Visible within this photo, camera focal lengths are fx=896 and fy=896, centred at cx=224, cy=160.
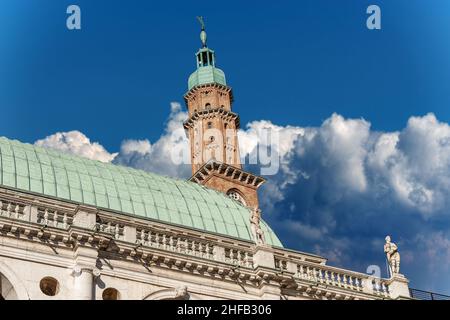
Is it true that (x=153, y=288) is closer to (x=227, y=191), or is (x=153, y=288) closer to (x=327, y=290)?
(x=327, y=290)

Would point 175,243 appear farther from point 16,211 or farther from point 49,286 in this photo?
point 16,211

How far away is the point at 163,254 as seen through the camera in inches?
1992

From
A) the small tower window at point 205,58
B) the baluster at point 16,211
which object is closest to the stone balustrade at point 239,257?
the baluster at point 16,211

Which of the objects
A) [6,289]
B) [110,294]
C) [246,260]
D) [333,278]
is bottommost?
[6,289]

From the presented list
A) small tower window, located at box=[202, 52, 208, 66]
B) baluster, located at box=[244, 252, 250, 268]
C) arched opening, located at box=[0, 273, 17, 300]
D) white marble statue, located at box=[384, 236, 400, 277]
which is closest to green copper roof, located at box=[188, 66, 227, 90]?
small tower window, located at box=[202, 52, 208, 66]

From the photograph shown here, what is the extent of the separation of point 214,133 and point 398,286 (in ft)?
119

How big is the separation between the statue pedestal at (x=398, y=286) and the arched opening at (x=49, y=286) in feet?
73.8

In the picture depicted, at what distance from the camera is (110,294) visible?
161 ft

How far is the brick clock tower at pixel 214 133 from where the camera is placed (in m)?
84.0

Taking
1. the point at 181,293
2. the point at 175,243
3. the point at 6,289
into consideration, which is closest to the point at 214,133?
the point at 175,243

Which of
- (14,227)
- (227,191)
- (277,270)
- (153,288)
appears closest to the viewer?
(14,227)

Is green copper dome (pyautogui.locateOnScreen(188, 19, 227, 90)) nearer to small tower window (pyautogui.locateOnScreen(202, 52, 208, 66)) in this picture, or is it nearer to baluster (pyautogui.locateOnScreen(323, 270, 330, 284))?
small tower window (pyautogui.locateOnScreen(202, 52, 208, 66))
